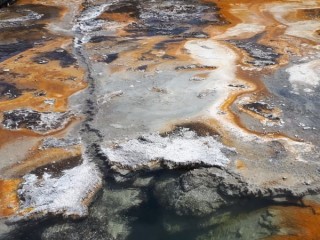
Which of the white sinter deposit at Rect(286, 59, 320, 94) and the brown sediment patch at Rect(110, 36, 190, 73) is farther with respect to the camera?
the brown sediment patch at Rect(110, 36, 190, 73)

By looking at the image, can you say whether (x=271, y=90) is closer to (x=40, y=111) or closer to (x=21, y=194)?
(x=40, y=111)

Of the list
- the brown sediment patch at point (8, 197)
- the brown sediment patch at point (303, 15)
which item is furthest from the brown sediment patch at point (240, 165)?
the brown sediment patch at point (303, 15)

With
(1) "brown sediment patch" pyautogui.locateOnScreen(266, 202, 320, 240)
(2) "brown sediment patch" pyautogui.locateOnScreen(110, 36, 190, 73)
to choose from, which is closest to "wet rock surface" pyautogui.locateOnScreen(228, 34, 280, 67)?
(2) "brown sediment patch" pyautogui.locateOnScreen(110, 36, 190, 73)

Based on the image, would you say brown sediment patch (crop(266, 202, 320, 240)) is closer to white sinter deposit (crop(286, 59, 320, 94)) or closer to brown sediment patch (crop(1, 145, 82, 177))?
brown sediment patch (crop(1, 145, 82, 177))

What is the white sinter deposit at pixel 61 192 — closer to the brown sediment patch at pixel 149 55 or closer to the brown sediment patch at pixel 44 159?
the brown sediment patch at pixel 44 159

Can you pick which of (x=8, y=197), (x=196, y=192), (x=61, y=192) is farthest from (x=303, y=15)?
(x=8, y=197)

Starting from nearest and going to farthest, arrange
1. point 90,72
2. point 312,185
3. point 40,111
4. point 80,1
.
Result: point 312,185
point 40,111
point 90,72
point 80,1

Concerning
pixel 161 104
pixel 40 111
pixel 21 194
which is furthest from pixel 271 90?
pixel 21 194

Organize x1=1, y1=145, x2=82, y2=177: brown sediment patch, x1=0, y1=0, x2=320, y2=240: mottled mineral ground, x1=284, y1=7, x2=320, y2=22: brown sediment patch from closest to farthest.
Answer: x1=0, y1=0, x2=320, y2=240: mottled mineral ground < x1=1, y1=145, x2=82, y2=177: brown sediment patch < x1=284, y1=7, x2=320, y2=22: brown sediment patch
